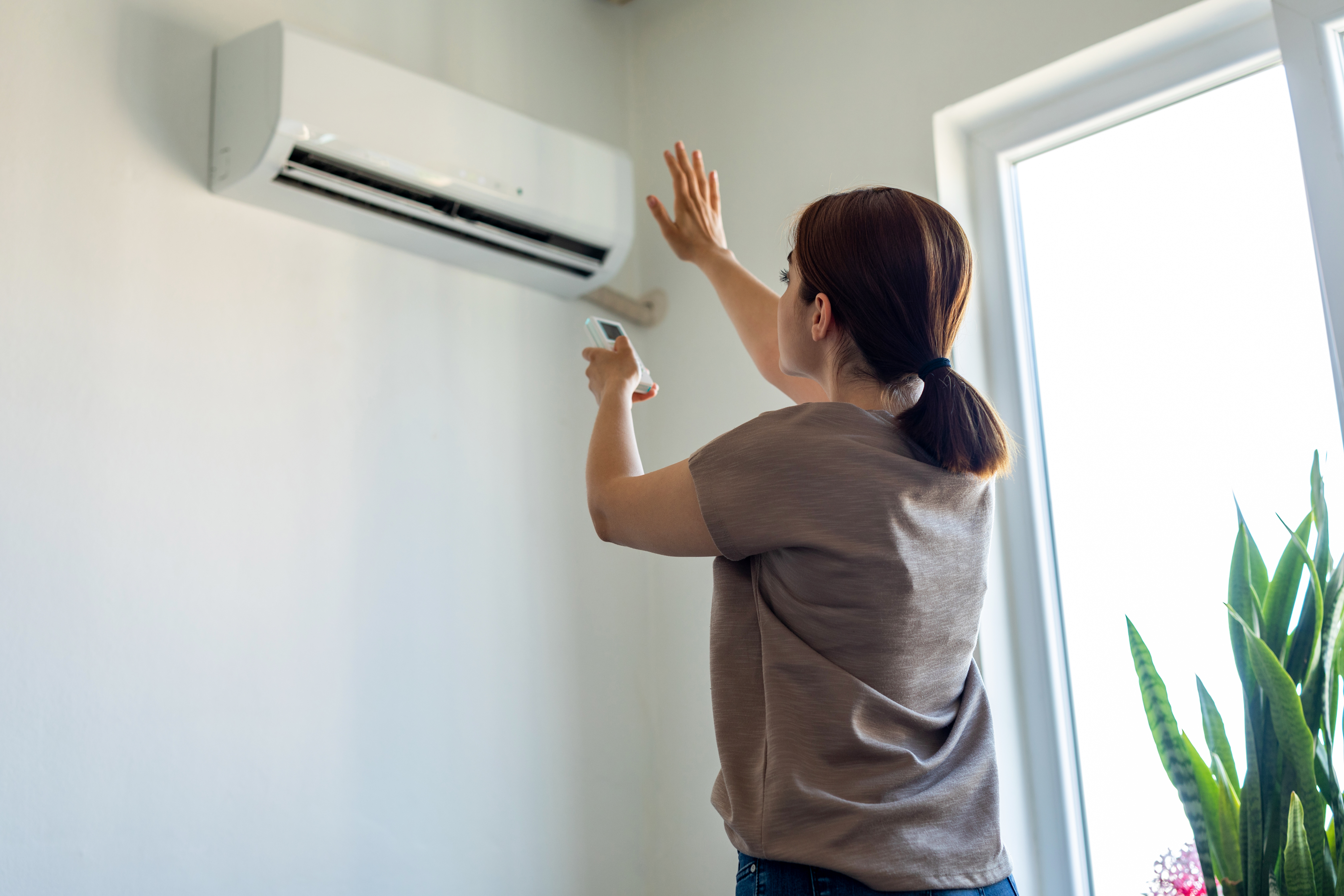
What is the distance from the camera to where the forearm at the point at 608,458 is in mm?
995

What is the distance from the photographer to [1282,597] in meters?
1.36

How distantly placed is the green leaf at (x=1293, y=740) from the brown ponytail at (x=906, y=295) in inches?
23.7

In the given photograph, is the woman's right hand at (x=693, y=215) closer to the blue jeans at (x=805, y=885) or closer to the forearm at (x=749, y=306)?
the forearm at (x=749, y=306)

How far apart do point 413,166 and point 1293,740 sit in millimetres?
1578

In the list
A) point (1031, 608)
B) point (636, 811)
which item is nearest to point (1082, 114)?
point (1031, 608)

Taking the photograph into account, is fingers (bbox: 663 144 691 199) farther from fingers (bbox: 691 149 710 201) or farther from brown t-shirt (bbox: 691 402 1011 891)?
brown t-shirt (bbox: 691 402 1011 891)

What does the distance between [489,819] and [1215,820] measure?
1.20 meters

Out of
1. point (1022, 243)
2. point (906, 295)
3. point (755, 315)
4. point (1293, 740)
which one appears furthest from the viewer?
point (1022, 243)

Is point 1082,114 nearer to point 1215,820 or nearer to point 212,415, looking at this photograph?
point 1215,820

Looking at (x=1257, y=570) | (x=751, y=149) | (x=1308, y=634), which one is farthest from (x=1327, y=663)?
(x=751, y=149)

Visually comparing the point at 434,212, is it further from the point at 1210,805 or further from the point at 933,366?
the point at 1210,805

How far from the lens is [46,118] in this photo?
1.45 meters

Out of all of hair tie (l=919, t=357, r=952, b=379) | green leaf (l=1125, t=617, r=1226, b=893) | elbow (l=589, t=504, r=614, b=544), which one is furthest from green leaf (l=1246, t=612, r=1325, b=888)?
elbow (l=589, t=504, r=614, b=544)

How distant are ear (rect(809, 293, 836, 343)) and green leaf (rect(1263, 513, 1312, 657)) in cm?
82
